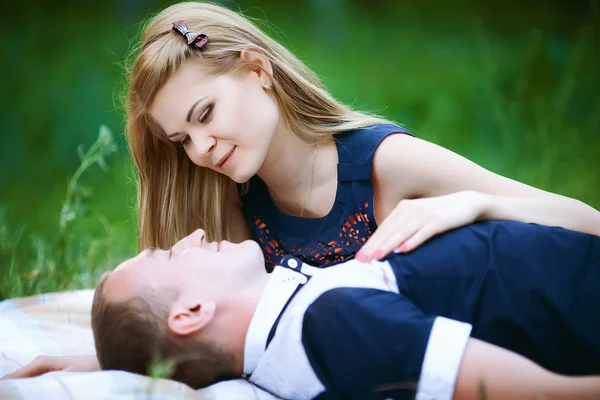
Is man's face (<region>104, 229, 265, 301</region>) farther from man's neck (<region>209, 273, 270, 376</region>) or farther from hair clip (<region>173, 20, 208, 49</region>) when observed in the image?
hair clip (<region>173, 20, 208, 49</region>)

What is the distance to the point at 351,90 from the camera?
5484 millimetres

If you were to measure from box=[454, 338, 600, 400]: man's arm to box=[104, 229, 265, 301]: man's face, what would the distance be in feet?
1.90

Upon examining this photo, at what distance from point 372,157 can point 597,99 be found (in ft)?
9.12

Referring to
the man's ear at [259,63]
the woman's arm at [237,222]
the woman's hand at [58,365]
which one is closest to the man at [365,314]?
the woman's hand at [58,365]

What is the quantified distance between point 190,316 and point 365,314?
41cm

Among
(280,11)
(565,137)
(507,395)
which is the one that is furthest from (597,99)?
(507,395)

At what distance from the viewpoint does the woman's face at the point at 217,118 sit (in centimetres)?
229

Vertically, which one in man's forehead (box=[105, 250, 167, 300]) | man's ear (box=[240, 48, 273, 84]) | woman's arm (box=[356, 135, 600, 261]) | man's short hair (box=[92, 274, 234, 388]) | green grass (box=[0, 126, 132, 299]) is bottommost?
green grass (box=[0, 126, 132, 299])

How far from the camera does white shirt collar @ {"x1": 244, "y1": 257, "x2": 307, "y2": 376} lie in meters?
1.84

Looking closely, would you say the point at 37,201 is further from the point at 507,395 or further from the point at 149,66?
the point at 507,395

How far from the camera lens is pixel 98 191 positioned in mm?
4812

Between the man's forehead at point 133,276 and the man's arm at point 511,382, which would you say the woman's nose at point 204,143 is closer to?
the man's forehead at point 133,276

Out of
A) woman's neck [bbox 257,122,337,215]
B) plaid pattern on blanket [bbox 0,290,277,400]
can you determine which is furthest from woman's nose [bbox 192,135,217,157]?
plaid pattern on blanket [bbox 0,290,277,400]

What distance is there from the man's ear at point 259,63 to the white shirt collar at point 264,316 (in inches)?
31.0
